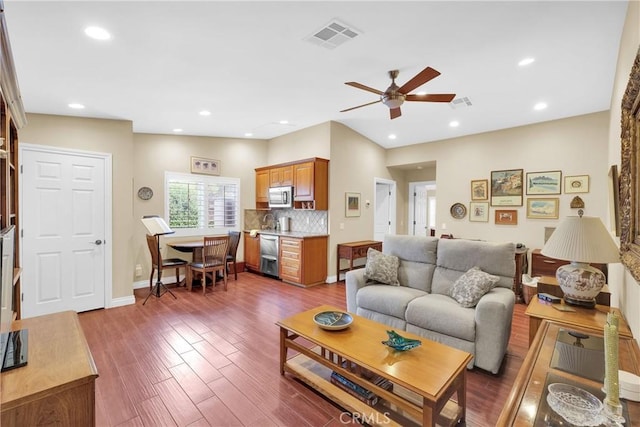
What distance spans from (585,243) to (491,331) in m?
0.99

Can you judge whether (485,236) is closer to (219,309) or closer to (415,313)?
(415,313)

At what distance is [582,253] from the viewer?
1929 mm

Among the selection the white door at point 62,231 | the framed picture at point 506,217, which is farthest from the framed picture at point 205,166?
the framed picture at point 506,217

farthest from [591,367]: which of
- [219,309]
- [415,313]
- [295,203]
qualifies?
[295,203]

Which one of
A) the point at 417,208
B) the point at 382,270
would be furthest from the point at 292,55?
the point at 417,208

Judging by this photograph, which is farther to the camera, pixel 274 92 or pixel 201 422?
pixel 274 92

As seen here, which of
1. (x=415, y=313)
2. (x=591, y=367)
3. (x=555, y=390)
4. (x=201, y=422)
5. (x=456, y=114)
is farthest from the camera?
(x=456, y=114)

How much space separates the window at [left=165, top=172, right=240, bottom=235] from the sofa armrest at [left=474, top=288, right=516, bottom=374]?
5.13 meters

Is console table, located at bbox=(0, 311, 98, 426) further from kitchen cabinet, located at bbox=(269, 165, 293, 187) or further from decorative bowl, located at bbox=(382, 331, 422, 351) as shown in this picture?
kitchen cabinet, located at bbox=(269, 165, 293, 187)

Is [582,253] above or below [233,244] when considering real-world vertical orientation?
above

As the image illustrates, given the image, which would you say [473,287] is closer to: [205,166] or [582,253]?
[582,253]

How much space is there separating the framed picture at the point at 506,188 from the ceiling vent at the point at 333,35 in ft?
13.7

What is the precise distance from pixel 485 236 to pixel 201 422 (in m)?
5.48

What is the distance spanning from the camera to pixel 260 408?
2.06 meters
